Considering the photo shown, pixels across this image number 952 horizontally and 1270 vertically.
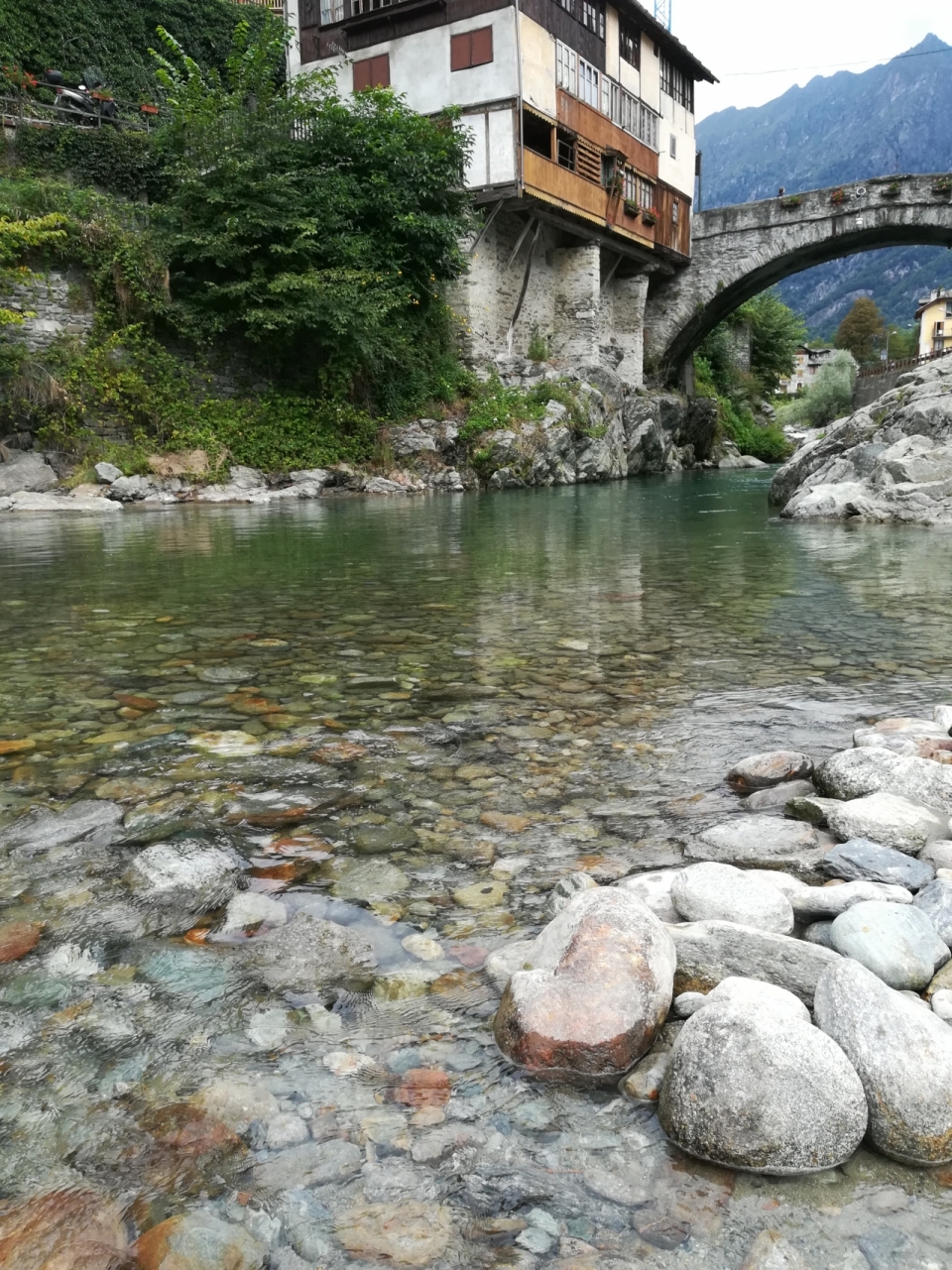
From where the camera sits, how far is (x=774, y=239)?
2653cm

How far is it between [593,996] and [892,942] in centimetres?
54

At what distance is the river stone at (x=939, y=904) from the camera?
1.49 meters

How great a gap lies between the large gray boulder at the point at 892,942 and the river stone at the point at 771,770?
0.78 m

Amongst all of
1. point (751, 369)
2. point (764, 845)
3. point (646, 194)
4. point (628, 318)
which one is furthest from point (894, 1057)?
point (751, 369)

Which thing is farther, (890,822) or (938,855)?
(890,822)

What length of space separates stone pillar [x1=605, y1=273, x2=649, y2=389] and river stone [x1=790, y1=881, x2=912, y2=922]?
26.4m

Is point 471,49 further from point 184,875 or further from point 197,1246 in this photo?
point 197,1246

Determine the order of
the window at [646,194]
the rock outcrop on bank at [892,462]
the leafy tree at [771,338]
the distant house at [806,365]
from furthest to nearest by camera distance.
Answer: the distant house at [806,365] → the leafy tree at [771,338] → the window at [646,194] → the rock outcrop on bank at [892,462]

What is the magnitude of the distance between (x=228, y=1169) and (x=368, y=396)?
57.1 ft

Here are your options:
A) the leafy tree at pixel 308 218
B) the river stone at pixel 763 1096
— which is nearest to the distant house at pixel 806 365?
the leafy tree at pixel 308 218

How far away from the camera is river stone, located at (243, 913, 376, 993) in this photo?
1.47 m

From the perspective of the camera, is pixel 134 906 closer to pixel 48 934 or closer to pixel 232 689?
Result: pixel 48 934

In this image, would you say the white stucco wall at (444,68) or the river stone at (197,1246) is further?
the white stucco wall at (444,68)

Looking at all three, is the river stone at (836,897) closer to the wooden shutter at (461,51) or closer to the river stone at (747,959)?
the river stone at (747,959)
